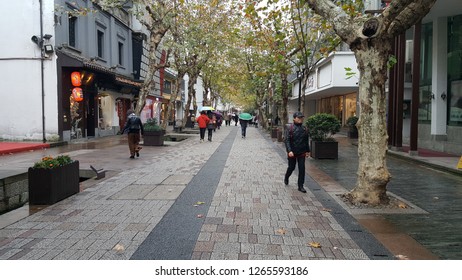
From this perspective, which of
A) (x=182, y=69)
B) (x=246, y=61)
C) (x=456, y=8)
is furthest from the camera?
(x=246, y=61)

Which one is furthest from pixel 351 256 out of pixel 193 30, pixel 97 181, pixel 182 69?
pixel 182 69

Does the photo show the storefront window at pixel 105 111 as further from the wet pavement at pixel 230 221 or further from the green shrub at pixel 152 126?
the wet pavement at pixel 230 221

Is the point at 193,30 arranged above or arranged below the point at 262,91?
above

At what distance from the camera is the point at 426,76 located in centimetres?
1698

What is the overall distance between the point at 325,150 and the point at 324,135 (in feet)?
1.67

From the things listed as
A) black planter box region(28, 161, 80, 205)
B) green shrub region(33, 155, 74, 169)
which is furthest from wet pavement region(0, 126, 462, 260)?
green shrub region(33, 155, 74, 169)

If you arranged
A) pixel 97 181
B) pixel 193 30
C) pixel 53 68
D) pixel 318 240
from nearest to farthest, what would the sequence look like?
pixel 318 240 < pixel 97 181 < pixel 53 68 < pixel 193 30

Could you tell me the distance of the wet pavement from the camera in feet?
14.4

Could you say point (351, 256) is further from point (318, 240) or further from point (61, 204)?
point (61, 204)

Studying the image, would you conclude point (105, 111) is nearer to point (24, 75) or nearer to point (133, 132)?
point (24, 75)

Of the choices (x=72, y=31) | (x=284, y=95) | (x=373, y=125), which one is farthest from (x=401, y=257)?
(x=72, y=31)

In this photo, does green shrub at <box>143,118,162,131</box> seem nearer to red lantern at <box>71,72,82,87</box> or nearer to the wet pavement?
red lantern at <box>71,72,82,87</box>

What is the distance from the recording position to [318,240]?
189 inches

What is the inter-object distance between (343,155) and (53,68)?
13.4 meters
